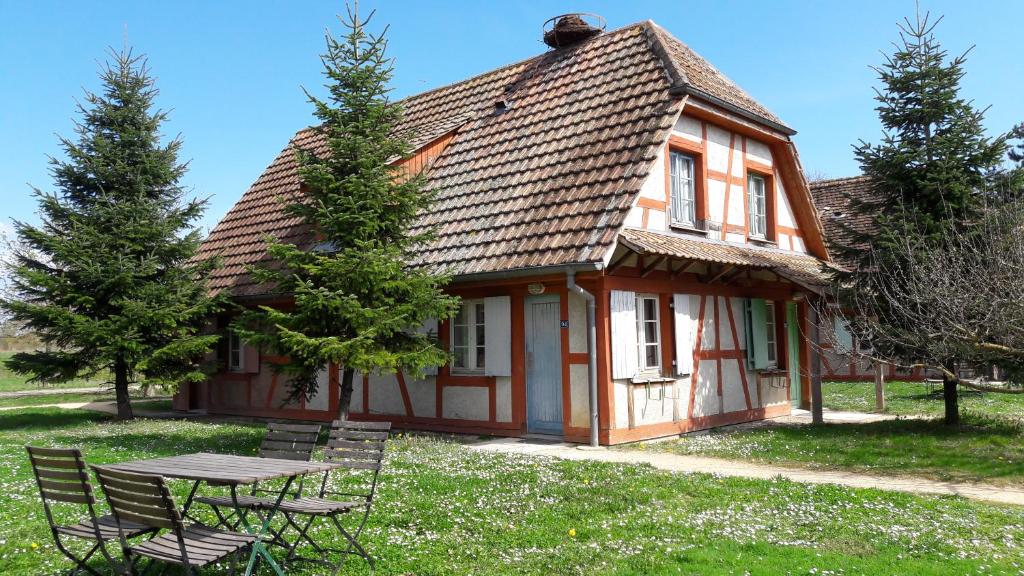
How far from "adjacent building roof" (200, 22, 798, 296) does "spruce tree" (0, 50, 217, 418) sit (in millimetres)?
1400

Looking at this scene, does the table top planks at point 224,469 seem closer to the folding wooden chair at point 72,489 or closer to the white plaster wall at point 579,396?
the folding wooden chair at point 72,489

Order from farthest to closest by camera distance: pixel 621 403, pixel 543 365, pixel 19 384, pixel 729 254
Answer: pixel 19 384 < pixel 729 254 < pixel 543 365 < pixel 621 403

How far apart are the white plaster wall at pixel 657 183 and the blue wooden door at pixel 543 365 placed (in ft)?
7.81

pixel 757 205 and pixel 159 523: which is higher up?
pixel 757 205

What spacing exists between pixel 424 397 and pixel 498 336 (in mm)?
2120

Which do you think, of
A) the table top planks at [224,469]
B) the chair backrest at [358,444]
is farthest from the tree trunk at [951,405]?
the table top planks at [224,469]

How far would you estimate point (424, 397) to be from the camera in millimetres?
13938

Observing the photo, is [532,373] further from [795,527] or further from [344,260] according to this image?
[795,527]

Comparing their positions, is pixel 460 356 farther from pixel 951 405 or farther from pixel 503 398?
pixel 951 405

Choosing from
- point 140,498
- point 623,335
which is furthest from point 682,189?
point 140,498

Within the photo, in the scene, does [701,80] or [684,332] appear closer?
[684,332]

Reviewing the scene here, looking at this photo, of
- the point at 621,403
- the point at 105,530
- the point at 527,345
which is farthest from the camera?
the point at 527,345

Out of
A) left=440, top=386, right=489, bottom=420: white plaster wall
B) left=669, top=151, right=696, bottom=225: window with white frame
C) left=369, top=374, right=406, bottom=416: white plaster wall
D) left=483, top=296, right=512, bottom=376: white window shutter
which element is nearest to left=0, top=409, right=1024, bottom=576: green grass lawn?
left=483, top=296, right=512, bottom=376: white window shutter

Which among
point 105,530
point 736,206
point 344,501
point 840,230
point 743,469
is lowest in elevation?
point 743,469
